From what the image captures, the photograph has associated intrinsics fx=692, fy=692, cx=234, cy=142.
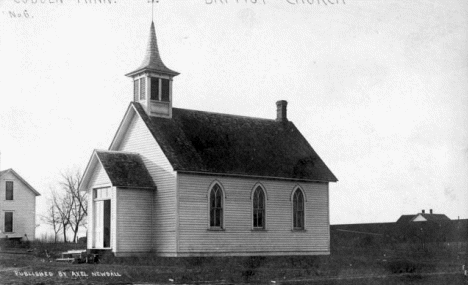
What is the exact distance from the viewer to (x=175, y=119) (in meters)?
34.9

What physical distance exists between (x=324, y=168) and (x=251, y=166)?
5681 millimetres

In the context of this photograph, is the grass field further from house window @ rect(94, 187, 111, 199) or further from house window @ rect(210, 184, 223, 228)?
house window @ rect(94, 187, 111, 199)

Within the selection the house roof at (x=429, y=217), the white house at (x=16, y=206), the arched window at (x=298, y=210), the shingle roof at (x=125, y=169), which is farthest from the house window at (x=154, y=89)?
the house roof at (x=429, y=217)

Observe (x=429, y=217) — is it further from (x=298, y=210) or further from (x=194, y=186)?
(x=194, y=186)

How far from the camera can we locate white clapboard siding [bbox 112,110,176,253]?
32062 mm

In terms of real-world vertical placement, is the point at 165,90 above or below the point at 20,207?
above

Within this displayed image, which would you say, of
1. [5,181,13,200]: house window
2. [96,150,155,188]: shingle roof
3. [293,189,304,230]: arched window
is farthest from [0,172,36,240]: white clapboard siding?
[293,189,304,230]: arched window

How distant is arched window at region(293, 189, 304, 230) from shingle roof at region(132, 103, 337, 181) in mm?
990

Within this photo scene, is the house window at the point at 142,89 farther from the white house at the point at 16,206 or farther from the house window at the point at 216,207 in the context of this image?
the white house at the point at 16,206

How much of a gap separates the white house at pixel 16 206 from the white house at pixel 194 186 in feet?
104

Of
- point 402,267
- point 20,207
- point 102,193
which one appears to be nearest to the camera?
point 402,267

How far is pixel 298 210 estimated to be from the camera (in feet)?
122

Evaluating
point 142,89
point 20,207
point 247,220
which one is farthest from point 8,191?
point 247,220

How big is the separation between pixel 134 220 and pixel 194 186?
321 cm
